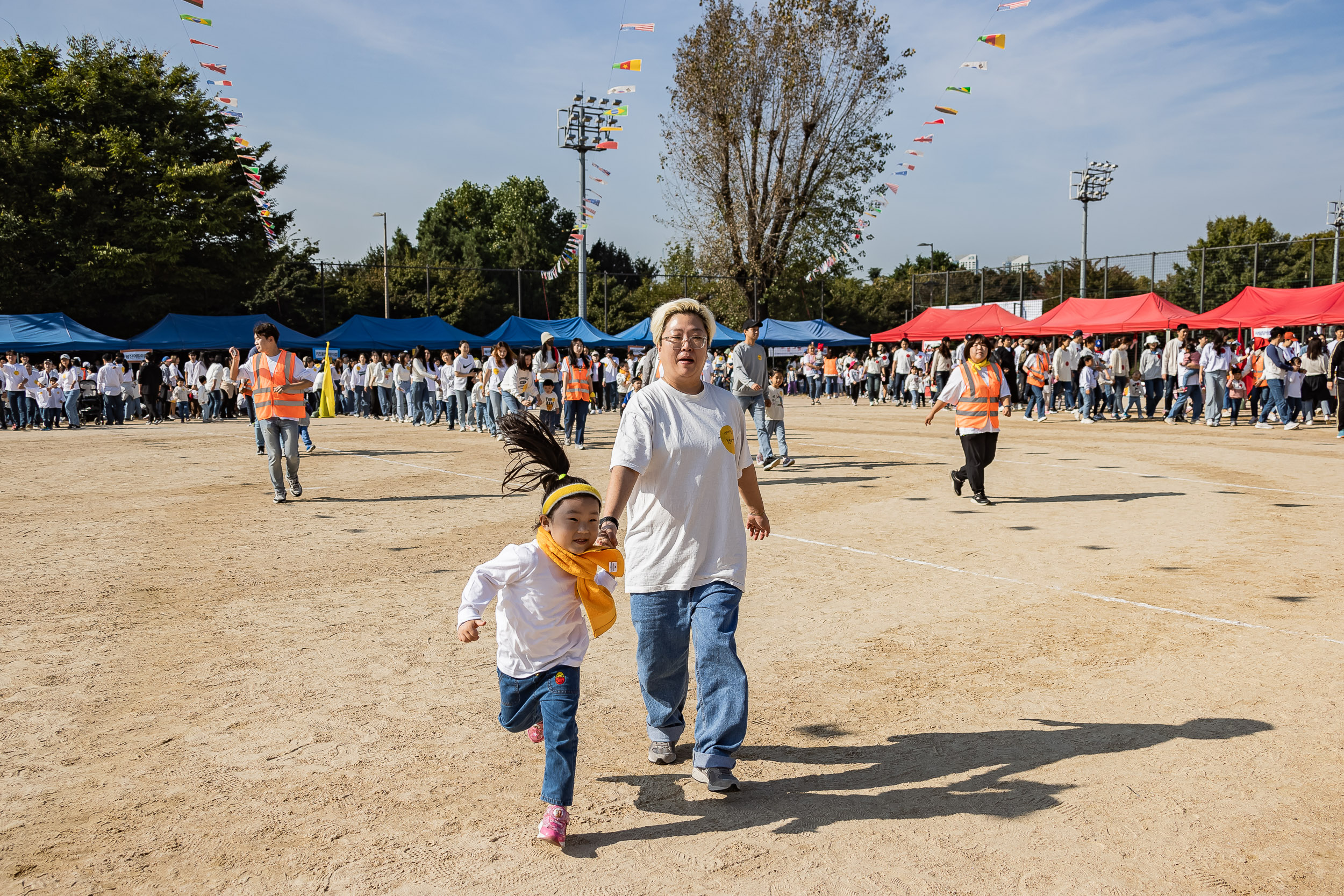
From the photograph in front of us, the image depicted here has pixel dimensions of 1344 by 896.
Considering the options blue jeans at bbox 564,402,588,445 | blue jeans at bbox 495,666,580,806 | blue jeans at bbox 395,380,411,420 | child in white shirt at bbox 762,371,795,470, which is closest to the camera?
blue jeans at bbox 495,666,580,806

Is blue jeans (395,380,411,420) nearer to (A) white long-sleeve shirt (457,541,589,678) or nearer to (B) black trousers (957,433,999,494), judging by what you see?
(B) black trousers (957,433,999,494)

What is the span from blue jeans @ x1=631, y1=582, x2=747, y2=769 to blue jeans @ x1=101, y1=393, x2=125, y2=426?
26.7 m

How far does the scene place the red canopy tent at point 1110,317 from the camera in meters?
25.1

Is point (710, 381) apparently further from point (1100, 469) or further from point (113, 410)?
point (113, 410)

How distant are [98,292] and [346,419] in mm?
13722

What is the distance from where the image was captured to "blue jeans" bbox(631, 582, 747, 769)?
11.5 feet

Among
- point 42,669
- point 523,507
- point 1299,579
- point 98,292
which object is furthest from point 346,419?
point 1299,579

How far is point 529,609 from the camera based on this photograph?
10.8ft

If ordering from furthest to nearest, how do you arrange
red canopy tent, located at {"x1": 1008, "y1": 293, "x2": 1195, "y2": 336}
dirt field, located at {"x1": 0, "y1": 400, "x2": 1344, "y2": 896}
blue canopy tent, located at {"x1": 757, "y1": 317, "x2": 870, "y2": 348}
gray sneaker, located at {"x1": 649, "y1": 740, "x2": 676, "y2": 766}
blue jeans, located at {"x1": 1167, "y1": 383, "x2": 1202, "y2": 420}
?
blue canopy tent, located at {"x1": 757, "y1": 317, "x2": 870, "y2": 348}, red canopy tent, located at {"x1": 1008, "y1": 293, "x2": 1195, "y2": 336}, blue jeans, located at {"x1": 1167, "y1": 383, "x2": 1202, "y2": 420}, gray sneaker, located at {"x1": 649, "y1": 740, "x2": 676, "y2": 766}, dirt field, located at {"x1": 0, "y1": 400, "x2": 1344, "y2": 896}

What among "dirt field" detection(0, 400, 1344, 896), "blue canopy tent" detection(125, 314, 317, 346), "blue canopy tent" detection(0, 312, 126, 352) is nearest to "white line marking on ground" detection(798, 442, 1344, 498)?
"dirt field" detection(0, 400, 1344, 896)

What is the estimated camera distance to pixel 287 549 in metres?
8.12

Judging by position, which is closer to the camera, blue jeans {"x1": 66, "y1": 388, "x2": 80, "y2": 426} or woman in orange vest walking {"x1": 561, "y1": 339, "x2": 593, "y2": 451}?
woman in orange vest walking {"x1": 561, "y1": 339, "x2": 593, "y2": 451}

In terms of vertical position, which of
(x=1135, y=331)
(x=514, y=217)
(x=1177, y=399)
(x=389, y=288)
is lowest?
(x=1177, y=399)

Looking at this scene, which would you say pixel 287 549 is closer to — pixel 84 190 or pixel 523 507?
pixel 523 507
